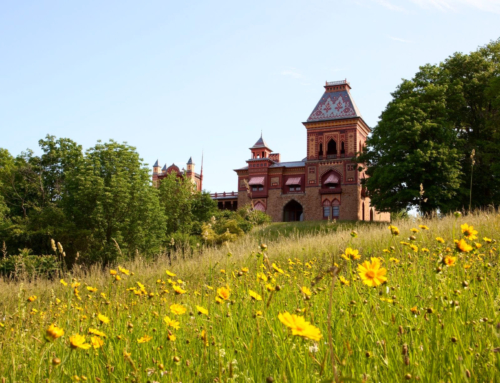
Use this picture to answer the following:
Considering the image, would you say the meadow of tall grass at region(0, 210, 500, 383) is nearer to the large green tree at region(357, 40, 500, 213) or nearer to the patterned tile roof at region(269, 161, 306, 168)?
the large green tree at region(357, 40, 500, 213)

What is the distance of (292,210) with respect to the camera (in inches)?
1886

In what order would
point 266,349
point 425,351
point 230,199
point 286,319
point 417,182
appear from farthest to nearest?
1. point 230,199
2. point 417,182
3. point 266,349
4. point 425,351
5. point 286,319

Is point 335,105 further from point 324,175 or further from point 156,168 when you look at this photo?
point 156,168

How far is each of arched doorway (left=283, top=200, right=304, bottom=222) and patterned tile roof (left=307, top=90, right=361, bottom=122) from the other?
933 cm

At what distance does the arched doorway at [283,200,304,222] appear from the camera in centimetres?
4708

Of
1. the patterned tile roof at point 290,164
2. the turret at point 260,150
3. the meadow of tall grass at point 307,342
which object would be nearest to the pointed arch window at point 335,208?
the patterned tile roof at point 290,164

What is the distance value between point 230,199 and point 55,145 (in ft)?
80.4

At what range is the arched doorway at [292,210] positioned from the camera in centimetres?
4708

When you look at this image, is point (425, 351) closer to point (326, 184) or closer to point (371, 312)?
point (371, 312)

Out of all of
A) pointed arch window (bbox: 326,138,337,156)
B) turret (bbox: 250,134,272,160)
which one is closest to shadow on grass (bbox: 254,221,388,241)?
Answer: pointed arch window (bbox: 326,138,337,156)

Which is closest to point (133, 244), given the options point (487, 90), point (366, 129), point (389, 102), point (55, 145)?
point (55, 145)

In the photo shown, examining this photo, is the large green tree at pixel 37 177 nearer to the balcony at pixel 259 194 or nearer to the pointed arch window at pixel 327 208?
the balcony at pixel 259 194

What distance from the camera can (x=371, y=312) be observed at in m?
2.94

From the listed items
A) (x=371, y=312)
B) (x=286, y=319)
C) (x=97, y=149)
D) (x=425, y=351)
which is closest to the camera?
(x=286, y=319)
